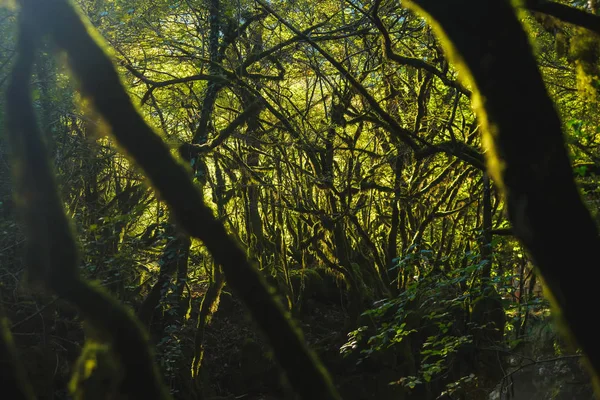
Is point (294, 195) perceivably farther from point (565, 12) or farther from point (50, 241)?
point (565, 12)

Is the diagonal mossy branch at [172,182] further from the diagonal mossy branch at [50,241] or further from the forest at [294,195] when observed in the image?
the diagonal mossy branch at [50,241]

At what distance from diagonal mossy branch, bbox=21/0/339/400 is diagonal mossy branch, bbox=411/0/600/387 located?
66cm

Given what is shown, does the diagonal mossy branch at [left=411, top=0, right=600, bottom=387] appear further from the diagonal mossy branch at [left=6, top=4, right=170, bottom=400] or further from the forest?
the diagonal mossy branch at [left=6, top=4, right=170, bottom=400]

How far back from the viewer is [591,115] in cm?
743

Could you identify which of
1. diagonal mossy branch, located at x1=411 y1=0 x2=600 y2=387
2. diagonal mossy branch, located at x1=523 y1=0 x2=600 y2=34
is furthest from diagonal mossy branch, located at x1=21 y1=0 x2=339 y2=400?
diagonal mossy branch, located at x1=523 y1=0 x2=600 y2=34

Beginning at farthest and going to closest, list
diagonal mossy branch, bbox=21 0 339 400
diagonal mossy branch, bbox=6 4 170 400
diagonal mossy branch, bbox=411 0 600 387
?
diagonal mossy branch, bbox=6 4 170 400 < diagonal mossy branch, bbox=21 0 339 400 < diagonal mossy branch, bbox=411 0 600 387

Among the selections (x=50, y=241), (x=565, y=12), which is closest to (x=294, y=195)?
(x=50, y=241)

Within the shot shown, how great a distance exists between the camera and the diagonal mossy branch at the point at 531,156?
1.33m

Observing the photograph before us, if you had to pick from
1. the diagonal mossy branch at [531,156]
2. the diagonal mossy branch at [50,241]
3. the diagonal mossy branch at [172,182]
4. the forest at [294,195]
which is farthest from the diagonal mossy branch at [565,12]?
the diagonal mossy branch at [50,241]

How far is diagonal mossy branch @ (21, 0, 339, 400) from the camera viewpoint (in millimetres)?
1581

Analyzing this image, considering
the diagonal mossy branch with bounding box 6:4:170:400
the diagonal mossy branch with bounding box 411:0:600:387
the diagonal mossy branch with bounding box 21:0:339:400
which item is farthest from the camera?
the diagonal mossy branch with bounding box 6:4:170:400

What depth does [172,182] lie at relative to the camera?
158cm

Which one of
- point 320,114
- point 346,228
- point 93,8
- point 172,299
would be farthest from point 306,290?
point 93,8

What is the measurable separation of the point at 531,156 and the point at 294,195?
8.69 m
